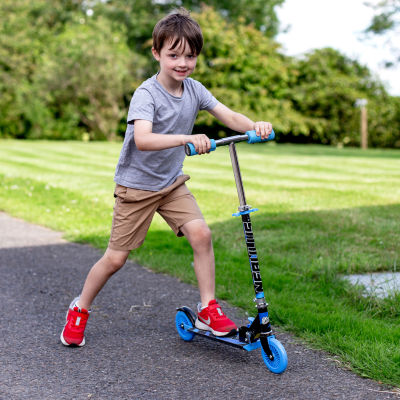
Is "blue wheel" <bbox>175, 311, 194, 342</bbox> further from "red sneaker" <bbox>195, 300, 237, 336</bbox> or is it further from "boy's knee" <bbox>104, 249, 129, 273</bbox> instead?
Answer: "boy's knee" <bbox>104, 249, 129, 273</bbox>

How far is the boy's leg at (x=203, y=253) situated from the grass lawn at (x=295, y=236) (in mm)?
638

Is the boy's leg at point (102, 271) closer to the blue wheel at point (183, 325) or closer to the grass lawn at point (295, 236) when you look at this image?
the blue wheel at point (183, 325)

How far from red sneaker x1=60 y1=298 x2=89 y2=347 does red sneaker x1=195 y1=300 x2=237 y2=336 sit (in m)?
0.67

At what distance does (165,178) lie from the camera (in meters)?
3.42

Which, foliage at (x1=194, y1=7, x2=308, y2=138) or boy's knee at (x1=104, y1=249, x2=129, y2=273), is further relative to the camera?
foliage at (x1=194, y1=7, x2=308, y2=138)

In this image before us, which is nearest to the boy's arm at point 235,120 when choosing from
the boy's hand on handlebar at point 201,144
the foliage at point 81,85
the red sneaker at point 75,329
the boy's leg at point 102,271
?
the boy's hand on handlebar at point 201,144

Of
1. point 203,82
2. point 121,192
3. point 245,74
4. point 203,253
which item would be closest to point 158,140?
point 121,192

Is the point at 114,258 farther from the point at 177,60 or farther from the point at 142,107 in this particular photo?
the point at 177,60

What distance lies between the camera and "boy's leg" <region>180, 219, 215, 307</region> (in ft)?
11.0

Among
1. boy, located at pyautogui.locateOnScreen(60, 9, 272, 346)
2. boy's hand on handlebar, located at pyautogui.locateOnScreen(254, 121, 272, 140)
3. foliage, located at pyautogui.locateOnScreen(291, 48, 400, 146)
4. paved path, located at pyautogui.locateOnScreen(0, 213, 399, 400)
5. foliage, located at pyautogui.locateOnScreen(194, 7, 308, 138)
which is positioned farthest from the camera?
foliage, located at pyautogui.locateOnScreen(194, 7, 308, 138)

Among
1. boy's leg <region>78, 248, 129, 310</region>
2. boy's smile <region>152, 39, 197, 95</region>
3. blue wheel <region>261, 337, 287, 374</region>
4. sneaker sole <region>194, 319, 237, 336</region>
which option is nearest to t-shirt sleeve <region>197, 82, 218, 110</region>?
boy's smile <region>152, 39, 197, 95</region>

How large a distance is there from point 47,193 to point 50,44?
25456mm

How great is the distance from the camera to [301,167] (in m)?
13.8

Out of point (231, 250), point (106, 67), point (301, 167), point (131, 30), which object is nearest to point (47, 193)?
point (231, 250)
